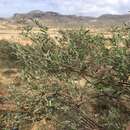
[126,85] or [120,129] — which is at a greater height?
[126,85]

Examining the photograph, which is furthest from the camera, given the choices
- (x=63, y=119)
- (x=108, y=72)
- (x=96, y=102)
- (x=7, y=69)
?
(x=7, y=69)

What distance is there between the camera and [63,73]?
14945 millimetres

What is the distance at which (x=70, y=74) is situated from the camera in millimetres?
15062

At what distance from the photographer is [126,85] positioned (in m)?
14.6

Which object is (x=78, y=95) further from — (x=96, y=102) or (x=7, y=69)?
(x=7, y=69)

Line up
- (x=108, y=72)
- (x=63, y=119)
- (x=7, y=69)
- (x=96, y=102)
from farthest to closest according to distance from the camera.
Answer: (x=7, y=69)
(x=96, y=102)
(x=63, y=119)
(x=108, y=72)

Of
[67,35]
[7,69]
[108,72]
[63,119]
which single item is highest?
[67,35]

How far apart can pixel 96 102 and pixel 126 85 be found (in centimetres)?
571

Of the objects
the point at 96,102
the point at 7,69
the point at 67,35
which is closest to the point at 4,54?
the point at 7,69

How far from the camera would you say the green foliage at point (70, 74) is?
47.4 ft

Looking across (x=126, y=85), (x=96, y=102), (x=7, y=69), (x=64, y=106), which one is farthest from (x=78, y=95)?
(x=7, y=69)

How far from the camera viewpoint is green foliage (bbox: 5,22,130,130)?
14.5 meters

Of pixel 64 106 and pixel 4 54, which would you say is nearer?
pixel 64 106

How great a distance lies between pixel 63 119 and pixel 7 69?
16.4 meters
